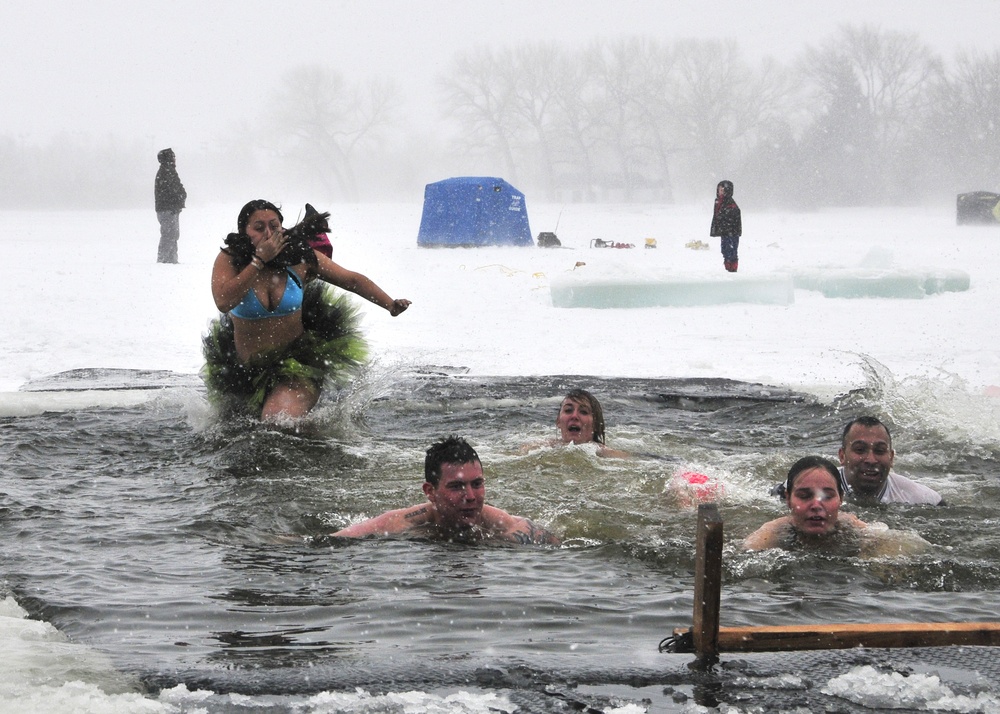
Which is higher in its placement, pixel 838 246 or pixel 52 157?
pixel 52 157

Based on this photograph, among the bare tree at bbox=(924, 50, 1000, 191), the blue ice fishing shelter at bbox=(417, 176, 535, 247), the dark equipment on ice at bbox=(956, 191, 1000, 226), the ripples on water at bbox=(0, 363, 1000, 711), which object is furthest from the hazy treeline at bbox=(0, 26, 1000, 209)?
the ripples on water at bbox=(0, 363, 1000, 711)

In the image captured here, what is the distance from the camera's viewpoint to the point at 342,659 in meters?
2.79

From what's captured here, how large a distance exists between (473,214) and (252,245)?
16376 millimetres

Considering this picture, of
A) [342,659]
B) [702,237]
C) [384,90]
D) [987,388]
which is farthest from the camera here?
[384,90]

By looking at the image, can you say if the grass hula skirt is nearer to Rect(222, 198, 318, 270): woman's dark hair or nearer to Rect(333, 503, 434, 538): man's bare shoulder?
Rect(222, 198, 318, 270): woman's dark hair

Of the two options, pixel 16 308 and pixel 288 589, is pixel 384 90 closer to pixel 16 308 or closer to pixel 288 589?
pixel 16 308

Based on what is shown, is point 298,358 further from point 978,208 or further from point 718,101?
point 718,101

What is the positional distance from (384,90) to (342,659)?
7980cm

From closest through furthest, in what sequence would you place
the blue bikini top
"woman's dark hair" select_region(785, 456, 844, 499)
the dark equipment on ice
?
"woman's dark hair" select_region(785, 456, 844, 499), the blue bikini top, the dark equipment on ice

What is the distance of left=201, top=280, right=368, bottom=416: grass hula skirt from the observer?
5.69 m

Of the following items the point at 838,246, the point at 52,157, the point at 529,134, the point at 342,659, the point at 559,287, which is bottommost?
the point at 342,659

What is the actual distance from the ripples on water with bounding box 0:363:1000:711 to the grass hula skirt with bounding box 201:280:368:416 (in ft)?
0.53

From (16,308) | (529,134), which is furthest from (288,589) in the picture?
(529,134)

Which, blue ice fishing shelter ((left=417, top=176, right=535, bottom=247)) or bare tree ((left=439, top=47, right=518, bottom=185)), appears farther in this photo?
bare tree ((left=439, top=47, right=518, bottom=185))
